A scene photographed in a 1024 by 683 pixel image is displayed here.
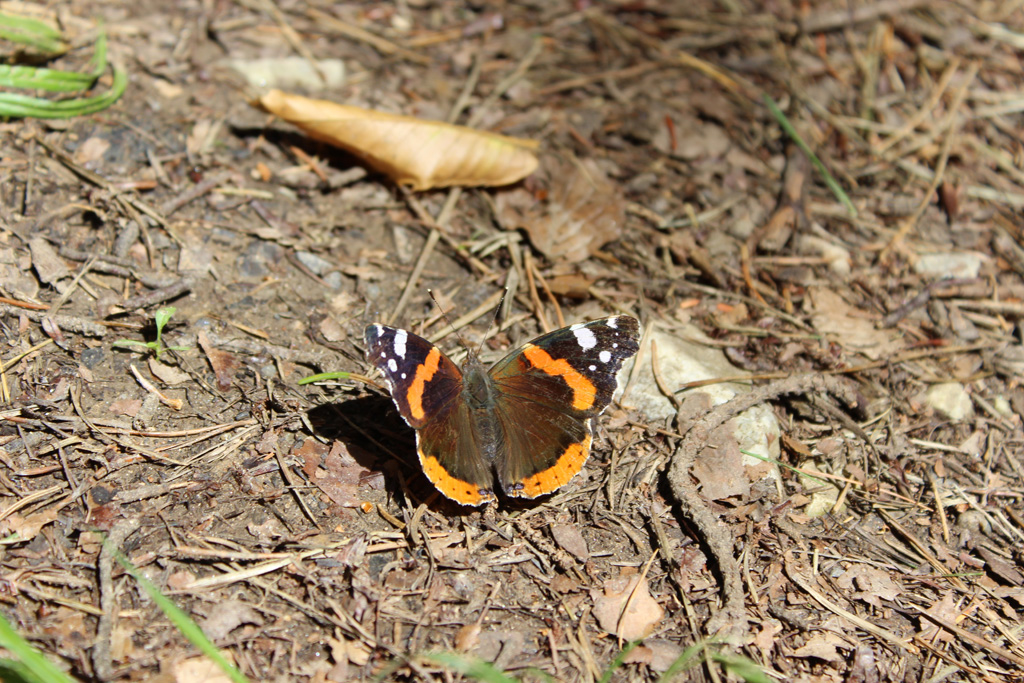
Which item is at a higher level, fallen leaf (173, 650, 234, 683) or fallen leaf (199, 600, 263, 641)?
fallen leaf (199, 600, 263, 641)

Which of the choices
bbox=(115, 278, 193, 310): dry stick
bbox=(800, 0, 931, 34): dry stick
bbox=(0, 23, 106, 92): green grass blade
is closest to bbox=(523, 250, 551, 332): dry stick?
bbox=(115, 278, 193, 310): dry stick

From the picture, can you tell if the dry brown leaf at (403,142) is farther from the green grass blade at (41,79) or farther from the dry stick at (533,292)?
the green grass blade at (41,79)

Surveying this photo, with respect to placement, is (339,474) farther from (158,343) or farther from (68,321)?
(68,321)

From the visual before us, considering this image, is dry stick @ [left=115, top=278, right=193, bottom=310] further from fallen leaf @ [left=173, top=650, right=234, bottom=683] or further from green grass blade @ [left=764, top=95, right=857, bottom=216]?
green grass blade @ [left=764, top=95, right=857, bottom=216]

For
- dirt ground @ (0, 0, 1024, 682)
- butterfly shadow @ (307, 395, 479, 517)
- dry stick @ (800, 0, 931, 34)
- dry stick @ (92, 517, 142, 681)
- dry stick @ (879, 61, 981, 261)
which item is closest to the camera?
dry stick @ (92, 517, 142, 681)

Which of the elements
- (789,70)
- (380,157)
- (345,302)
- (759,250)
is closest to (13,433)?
(345,302)

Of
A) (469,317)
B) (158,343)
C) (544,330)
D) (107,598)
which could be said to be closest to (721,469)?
(544,330)

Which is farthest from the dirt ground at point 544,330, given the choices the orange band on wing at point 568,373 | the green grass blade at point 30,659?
the orange band on wing at point 568,373
